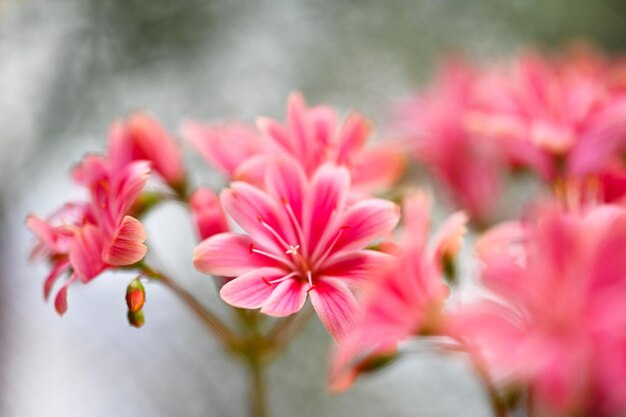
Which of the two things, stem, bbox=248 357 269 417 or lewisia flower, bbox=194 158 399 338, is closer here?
lewisia flower, bbox=194 158 399 338

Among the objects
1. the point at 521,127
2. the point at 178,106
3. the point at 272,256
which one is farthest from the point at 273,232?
the point at 178,106

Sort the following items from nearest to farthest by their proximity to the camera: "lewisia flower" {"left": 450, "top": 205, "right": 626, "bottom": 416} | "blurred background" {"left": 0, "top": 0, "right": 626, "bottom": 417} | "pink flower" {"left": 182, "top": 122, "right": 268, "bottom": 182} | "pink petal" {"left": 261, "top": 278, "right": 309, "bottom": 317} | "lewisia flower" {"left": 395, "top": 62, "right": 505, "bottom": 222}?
"lewisia flower" {"left": 450, "top": 205, "right": 626, "bottom": 416}, "pink petal" {"left": 261, "top": 278, "right": 309, "bottom": 317}, "pink flower" {"left": 182, "top": 122, "right": 268, "bottom": 182}, "lewisia flower" {"left": 395, "top": 62, "right": 505, "bottom": 222}, "blurred background" {"left": 0, "top": 0, "right": 626, "bottom": 417}

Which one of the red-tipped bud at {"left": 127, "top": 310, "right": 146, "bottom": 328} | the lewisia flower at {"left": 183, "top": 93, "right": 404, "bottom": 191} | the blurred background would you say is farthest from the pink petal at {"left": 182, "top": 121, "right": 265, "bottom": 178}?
the blurred background

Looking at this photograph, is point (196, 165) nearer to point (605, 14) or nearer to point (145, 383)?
point (145, 383)

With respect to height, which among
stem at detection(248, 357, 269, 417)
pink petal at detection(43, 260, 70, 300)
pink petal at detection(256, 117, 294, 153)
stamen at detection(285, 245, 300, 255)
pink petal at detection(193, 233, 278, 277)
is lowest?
stem at detection(248, 357, 269, 417)

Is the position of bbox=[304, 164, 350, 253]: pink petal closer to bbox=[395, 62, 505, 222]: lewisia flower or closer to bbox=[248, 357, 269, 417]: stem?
bbox=[248, 357, 269, 417]: stem

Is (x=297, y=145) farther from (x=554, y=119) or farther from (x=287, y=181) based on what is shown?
(x=554, y=119)

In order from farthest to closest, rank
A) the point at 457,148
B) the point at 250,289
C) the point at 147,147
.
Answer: the point at 457,148 < the point at 147,147 < the point at 250,289
